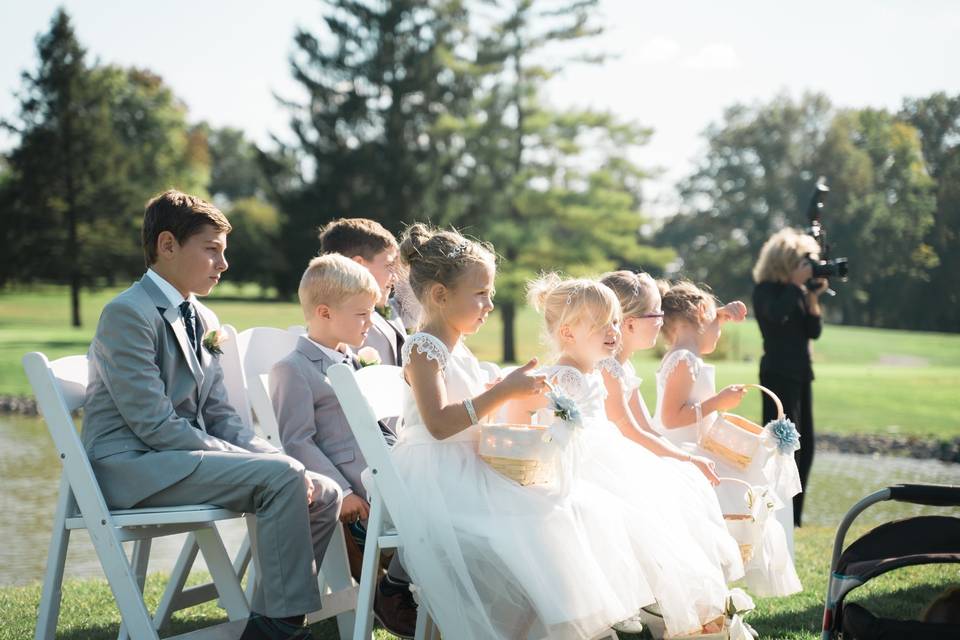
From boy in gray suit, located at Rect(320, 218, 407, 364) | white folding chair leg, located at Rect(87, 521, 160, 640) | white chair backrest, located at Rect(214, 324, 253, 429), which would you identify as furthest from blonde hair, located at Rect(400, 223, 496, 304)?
white folding chair leg, located at Rect(87, 521, 160, 640)

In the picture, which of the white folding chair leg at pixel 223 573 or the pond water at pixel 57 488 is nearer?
the white folding chair leg at pixel 223 573

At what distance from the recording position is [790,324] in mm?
6598

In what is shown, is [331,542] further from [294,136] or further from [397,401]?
[294,136]

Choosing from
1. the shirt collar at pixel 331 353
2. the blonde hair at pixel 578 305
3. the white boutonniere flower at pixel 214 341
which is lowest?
the shirt collar at pixel 331 353

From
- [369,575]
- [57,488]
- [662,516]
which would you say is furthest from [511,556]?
[57,488]

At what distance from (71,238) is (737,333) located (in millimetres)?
21701

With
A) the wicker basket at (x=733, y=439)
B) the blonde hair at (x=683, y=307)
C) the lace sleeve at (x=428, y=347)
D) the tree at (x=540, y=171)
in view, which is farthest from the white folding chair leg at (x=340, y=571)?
the tree at (x=540, y=171)

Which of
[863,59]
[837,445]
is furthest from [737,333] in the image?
[837,445]

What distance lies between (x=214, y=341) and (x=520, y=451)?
125cm

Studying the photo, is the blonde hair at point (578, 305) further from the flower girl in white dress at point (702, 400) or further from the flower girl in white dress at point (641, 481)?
the flower girl in white dress at point (702, 400)

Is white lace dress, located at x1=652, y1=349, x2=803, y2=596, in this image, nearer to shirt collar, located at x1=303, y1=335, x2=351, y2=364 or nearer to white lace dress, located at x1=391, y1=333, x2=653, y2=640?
white lace dress, located at x1=391, y1=333, x2=653, y2=640

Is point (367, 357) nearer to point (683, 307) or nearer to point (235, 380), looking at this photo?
point (235, 380)

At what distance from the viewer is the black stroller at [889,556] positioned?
2.65 meters

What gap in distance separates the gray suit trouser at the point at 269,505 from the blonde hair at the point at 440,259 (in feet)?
2.41
